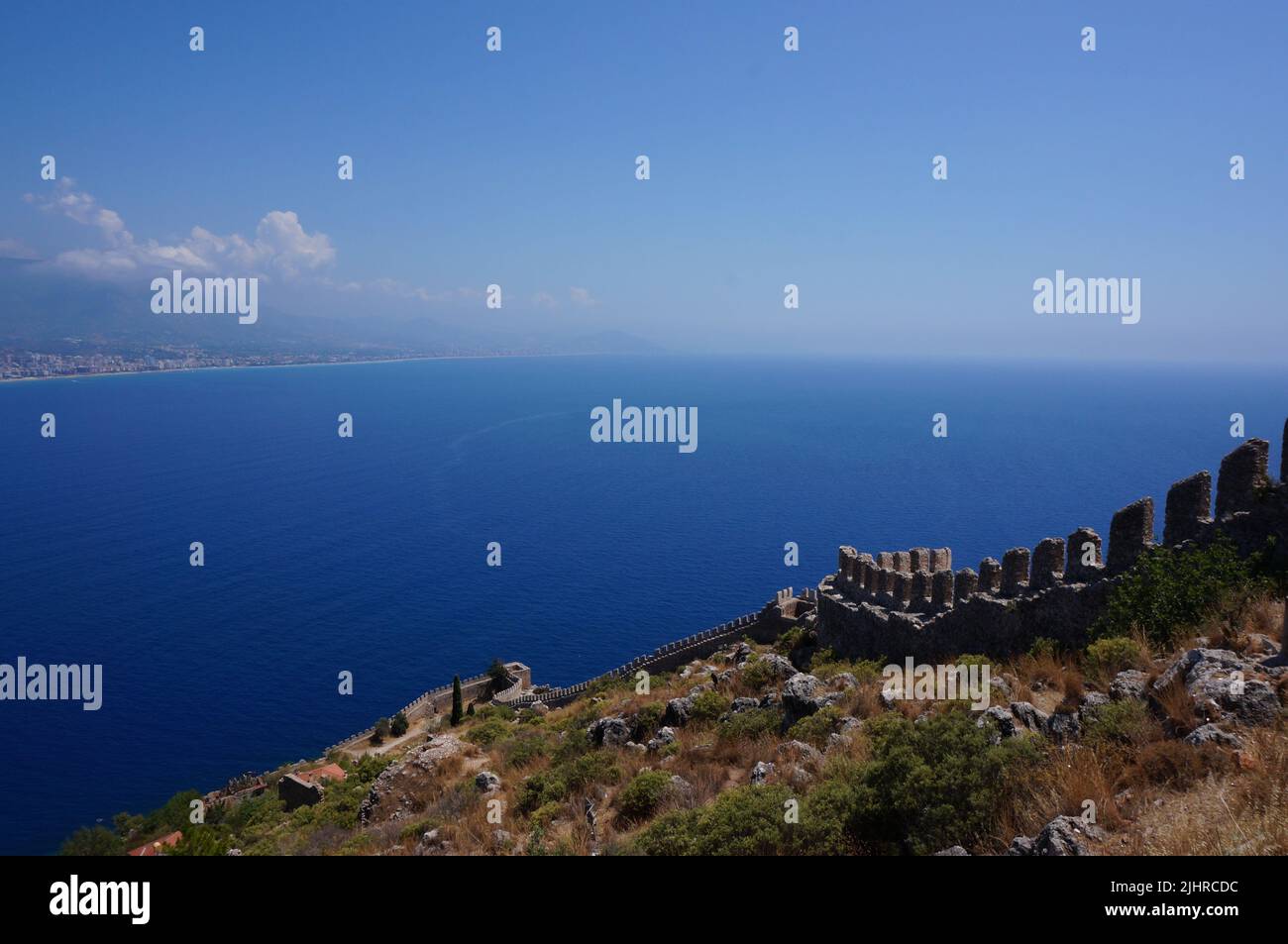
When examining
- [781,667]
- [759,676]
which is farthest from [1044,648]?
[759,676]

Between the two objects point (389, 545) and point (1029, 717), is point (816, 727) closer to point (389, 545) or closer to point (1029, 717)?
point (1029, 717)

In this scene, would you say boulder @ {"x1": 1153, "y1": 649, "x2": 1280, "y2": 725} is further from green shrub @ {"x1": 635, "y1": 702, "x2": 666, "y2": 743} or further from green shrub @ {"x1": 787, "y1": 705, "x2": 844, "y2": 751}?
green shrub @ {"x1": 635, "y1": 702, "x2": 666, "y2": 743}

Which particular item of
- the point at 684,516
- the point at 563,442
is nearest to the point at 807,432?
the point at 563,442

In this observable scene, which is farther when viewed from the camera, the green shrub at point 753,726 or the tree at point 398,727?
the tree at point 398,727

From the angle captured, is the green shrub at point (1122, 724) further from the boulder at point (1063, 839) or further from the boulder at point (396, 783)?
the boulder at point (396, 783)

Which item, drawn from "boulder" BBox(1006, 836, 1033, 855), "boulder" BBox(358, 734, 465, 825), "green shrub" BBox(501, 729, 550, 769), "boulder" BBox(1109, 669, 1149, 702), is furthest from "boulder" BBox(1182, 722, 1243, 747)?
"boulder" BBox(358, 734, 465, 825)

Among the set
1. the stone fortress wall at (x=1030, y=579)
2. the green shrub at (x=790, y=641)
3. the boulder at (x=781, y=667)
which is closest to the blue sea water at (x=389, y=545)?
Result: the green shrub at (x=790, y=641)
